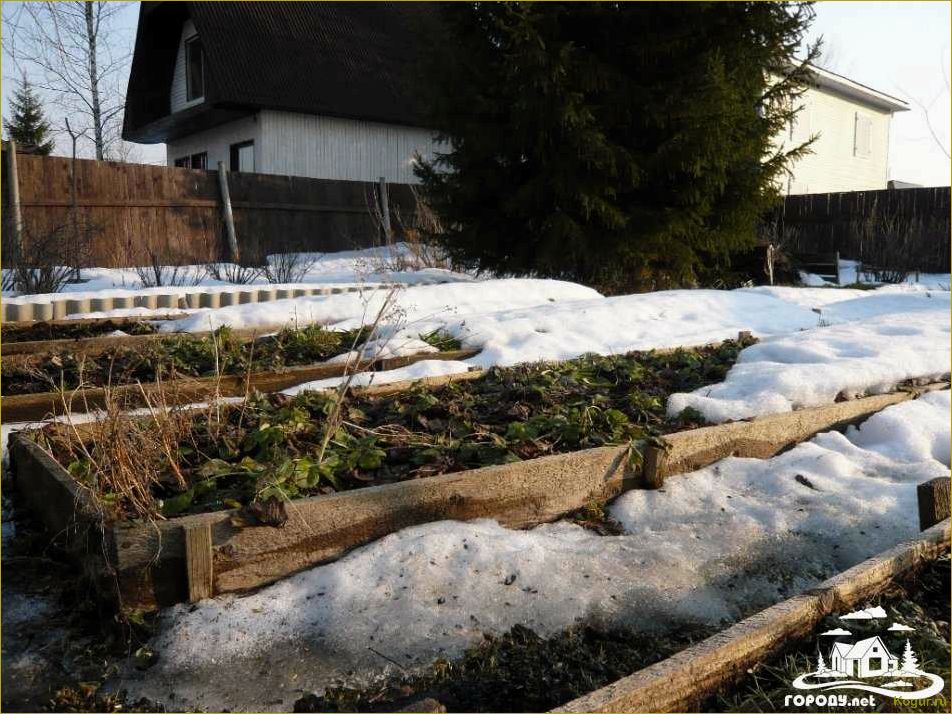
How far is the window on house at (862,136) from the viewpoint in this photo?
2688 cm

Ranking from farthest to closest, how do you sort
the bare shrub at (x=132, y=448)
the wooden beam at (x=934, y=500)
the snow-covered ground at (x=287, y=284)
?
the snow-covered ground at (x=287, y=284)
the wooden beam at (x=934, y=500)
the bare shrub at (x=132, y=448)

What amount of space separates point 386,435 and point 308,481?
598 mm

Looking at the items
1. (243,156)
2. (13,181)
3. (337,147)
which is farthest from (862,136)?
(13,181)

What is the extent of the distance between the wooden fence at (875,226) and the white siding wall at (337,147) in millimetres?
9381

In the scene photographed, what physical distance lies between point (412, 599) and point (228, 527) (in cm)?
60

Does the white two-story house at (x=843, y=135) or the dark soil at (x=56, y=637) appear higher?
the white two-story house at (x=843, y=135)

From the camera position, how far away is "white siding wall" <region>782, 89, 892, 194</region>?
80.1ft

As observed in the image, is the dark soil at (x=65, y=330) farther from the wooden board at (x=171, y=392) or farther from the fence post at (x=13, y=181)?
the fence post at (x=13, y=181)

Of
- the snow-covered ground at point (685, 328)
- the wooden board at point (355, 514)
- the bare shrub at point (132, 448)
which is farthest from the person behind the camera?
the snow-covered ground at point (685, 328)

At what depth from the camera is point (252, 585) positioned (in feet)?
8.35

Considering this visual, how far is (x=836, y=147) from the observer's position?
25922mm

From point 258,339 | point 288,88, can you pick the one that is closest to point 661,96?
point 258,339

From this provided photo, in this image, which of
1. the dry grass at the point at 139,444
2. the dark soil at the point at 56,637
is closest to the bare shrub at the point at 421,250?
the dry grass at the point at 139,444

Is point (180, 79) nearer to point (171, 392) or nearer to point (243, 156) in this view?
point (243, 156)
